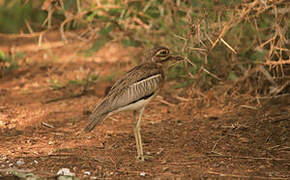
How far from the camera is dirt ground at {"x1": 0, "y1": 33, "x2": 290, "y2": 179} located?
386 centimetres

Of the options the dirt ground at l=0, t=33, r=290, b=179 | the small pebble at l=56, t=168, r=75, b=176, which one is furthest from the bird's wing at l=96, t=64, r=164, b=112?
the small pebble at l=56, t=168, r=75, b=176

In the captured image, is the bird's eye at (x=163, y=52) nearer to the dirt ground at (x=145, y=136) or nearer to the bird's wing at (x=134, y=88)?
the bird's wing at (x=134, y=88)

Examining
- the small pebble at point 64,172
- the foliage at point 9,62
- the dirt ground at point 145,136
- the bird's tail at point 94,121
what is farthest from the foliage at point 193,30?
the small pebble at point 64,172

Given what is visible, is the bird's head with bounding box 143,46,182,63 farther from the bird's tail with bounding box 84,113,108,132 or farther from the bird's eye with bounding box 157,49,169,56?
the bird's tail with bounding box 84,113,108,132

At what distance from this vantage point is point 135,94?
420 centimetres

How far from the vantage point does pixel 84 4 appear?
746 cm

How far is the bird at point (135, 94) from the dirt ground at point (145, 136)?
293mm

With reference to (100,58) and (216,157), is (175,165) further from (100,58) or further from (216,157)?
(100,58)

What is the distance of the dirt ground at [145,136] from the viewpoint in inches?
152

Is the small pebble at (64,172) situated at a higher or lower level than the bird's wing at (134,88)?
lower

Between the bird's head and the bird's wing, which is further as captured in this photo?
the bird's head

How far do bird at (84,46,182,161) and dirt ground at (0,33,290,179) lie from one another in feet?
0.96

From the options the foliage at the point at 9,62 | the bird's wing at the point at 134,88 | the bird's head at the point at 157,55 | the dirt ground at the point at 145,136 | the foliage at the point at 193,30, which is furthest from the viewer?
the foliage at the point at 9,62

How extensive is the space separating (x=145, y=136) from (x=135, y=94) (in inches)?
29.6
